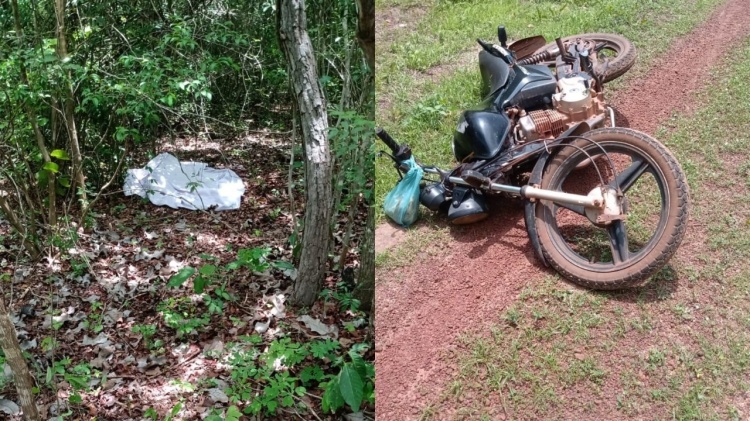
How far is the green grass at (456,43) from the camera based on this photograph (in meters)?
3.55

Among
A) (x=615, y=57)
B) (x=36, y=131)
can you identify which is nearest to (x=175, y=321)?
(x=36, y=131)

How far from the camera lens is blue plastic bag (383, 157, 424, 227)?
3025 millimetres

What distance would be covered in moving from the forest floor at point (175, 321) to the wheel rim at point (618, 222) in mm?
1050

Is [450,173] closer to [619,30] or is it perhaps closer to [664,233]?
[664,233]

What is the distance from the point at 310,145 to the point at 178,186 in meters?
2.90

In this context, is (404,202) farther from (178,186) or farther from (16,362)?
(178,186)

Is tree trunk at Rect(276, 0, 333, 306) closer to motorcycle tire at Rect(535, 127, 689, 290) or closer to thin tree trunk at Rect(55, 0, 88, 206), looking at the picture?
motorcycle tire at Rect(535, 127, 689, 290)

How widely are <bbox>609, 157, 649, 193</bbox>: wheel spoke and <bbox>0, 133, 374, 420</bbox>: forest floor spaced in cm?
131

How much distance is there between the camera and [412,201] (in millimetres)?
3021

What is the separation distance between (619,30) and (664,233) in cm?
296

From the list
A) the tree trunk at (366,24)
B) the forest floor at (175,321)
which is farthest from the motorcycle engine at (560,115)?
the forest floor at (175,321)


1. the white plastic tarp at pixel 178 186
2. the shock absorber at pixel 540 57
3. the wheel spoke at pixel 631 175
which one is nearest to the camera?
the wheel spoke at pixel 631 175

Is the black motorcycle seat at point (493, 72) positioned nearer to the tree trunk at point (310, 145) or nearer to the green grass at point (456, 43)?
the green grass at point (456, 43)

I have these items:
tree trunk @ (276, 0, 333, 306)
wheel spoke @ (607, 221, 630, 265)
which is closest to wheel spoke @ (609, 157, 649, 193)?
wheel spoke @ (607, 221, 630, 265)
